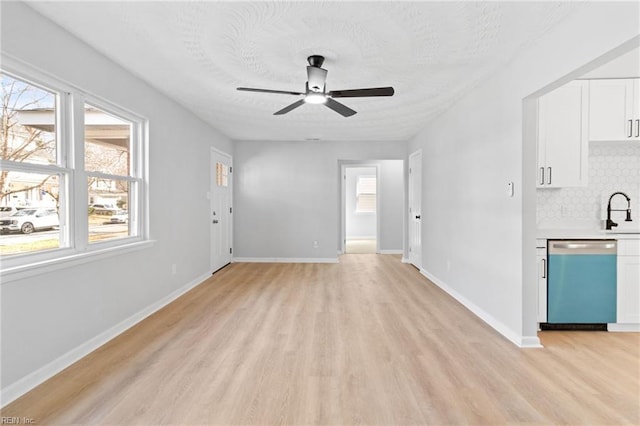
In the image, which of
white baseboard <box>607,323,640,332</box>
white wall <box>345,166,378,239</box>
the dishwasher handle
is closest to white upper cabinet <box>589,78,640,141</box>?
the dishwasher handle

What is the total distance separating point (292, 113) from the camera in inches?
187

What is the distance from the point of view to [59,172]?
2514 mm

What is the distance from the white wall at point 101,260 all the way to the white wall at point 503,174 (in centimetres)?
357

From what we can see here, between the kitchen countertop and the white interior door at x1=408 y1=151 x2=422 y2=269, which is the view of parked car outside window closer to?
the kitchen countertop

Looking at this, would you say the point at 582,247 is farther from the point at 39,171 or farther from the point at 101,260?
the point at 39,171

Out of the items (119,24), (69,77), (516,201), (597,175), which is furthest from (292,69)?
(597,175)

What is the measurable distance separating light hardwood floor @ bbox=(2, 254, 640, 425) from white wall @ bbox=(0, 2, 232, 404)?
0.20m

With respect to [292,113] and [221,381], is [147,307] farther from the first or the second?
[292,113]

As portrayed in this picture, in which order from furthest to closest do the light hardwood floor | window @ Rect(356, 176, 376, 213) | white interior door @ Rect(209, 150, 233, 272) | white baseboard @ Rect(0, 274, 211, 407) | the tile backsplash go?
1. window @ Rect(356, 176, 376, 213)
2. white interior door @ Rect(209, 150, 233, 272)
3. the tile backsplash
4. white baseboard @ Rect(0, 274, 211, 407)
5. the light hardwood floor

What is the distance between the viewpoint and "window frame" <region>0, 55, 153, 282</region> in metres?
2.16

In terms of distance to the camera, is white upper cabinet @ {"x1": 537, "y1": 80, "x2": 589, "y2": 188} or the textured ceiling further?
white upper cabinet @ {"x1": 537, "y1": 80, "x2": 589, "y2": 188}

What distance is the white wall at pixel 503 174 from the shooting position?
7.17 ft

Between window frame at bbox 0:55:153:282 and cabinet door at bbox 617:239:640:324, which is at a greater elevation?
window frame at bbox 0:55:153:282

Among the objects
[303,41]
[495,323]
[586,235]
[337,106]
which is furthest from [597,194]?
A: [303,41]
